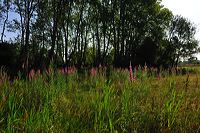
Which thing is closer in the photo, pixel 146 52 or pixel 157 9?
pixel 146 52

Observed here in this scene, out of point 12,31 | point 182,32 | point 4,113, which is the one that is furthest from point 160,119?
point 182,32

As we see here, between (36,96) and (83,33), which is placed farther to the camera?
(83,33)

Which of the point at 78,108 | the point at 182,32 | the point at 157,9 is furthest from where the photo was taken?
the point at 182,32

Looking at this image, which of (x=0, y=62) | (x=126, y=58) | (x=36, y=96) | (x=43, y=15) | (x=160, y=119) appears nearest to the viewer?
(x=160, y=119)

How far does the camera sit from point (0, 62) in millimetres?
34000

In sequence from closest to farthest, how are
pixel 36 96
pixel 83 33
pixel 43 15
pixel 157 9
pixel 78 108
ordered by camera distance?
pixel 78 108
pixel 36 96
pixel 43 15
pixel 157 9
pixel 83 33

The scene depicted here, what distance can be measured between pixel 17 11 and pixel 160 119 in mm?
44854

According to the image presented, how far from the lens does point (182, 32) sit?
73188 mm

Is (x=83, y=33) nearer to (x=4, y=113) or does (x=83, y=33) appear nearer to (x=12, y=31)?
(x=12, y=31)

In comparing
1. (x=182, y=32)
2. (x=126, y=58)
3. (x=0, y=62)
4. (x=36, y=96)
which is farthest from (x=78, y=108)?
(x=182, y=32)

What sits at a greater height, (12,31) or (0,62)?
(12,31)

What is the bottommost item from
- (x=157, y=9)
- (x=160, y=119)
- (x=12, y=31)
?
(x=160, y=119)

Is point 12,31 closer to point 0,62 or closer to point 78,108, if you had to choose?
point 0,62

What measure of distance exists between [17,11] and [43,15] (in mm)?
3696
